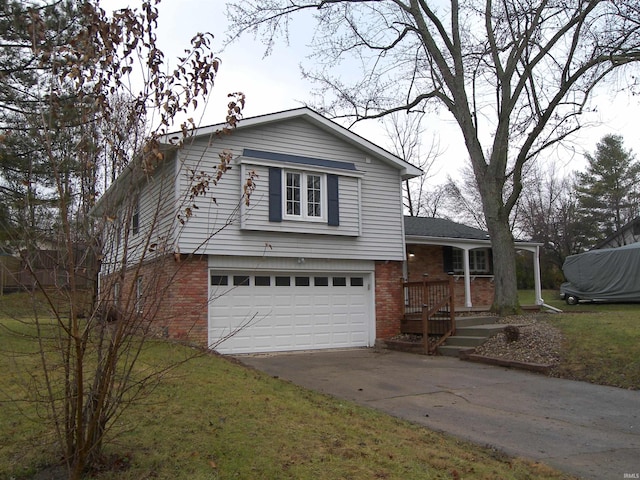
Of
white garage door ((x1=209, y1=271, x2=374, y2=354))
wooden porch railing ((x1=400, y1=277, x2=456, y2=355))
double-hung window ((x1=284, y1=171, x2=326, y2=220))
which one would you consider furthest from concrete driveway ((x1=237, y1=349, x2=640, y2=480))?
double-hung window ((x1=284, y1=171, x2=326, y2=220))

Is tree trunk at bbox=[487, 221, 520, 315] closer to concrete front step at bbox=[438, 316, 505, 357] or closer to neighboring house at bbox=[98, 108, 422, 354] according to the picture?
concrete front step at bbox=[438, 316, 505, 357]

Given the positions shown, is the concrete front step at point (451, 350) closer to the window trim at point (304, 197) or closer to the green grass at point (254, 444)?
the window trim at point (304, 197)

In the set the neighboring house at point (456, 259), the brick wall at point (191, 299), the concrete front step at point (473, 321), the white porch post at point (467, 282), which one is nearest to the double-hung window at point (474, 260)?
the neighboring house at point (456, 259)

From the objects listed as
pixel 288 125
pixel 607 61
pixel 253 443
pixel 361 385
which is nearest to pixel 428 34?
pixel 607 61

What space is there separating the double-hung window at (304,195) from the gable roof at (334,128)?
4.55 feet

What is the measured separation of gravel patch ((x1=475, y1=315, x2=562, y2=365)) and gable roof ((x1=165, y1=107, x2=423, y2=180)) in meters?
5.41

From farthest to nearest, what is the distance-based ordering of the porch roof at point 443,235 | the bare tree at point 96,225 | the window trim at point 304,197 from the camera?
the porch roof at point 443,235 → the window trim at point 304,197 → the bare tree at point 96,225

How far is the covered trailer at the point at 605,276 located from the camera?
71.1 feet

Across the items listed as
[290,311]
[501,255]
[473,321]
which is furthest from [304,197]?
[501,255]

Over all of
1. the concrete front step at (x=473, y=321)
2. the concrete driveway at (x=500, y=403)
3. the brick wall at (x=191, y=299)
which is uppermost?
the brick wall at (x=191, y=299)

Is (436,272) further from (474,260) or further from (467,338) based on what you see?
(467,338)

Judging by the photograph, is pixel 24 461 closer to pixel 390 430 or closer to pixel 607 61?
pixel 390 430

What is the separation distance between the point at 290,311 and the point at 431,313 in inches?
139

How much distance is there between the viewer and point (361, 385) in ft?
29.2
